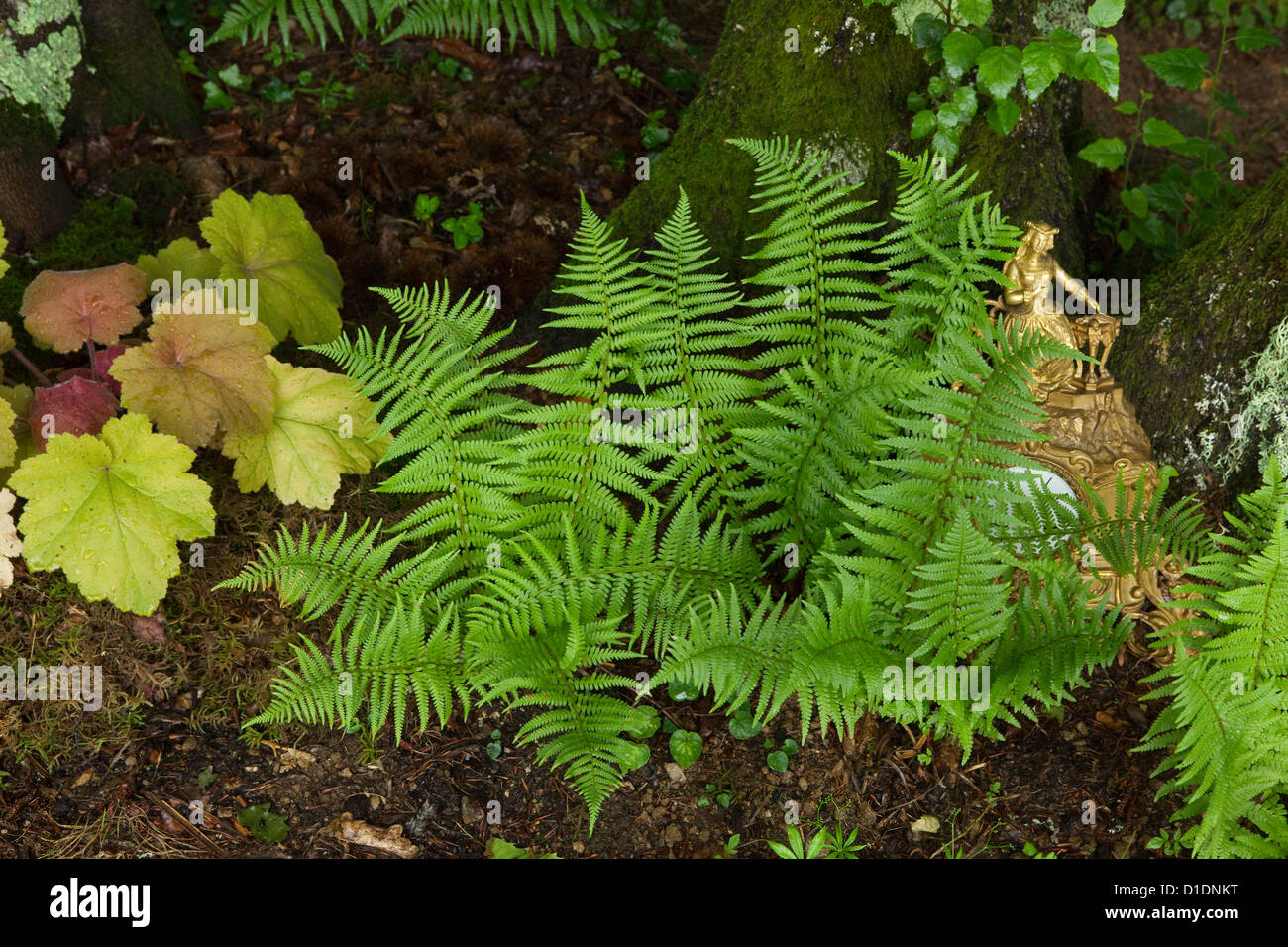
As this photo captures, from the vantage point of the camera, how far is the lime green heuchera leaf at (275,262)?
353 cm

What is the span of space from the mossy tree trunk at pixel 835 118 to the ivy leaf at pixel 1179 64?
0.52 metres

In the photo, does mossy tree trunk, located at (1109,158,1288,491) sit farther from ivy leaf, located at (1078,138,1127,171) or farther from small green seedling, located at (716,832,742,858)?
small green seedling, located at (716,832,742,858)

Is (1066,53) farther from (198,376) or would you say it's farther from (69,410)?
(69,410)

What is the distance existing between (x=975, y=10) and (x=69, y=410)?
3146 mm

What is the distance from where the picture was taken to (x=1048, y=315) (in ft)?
11.1

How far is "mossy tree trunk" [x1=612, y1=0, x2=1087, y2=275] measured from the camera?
3750mm

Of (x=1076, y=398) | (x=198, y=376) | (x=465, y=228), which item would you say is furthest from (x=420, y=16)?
(x=1076, y=398)

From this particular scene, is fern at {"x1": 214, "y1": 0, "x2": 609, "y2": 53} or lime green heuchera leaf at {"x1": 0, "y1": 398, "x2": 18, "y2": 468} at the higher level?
fern at {"x1": 214, "y1": 0, "x2": 609, "y2": 53}

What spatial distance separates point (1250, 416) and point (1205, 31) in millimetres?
4124

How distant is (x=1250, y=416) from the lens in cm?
334

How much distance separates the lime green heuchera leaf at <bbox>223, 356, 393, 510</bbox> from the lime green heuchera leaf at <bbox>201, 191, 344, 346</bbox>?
252 mm

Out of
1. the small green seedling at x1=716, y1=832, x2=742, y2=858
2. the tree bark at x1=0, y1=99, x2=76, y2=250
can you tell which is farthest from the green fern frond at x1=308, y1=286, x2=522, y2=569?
the tree bark at x1=0, y1=99, x2=76, y2=250

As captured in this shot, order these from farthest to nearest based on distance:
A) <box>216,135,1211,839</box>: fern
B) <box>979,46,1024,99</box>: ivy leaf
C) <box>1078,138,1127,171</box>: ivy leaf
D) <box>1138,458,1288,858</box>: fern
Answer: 1. <box>1078,138,1127,171</box>: ivy leaf
2. <box>979,46,1024,99</box>: ivy leaf
3. <box>216,135,1211,839</box>: fern
4. <box>1138,458,1288,858</box>: fern
